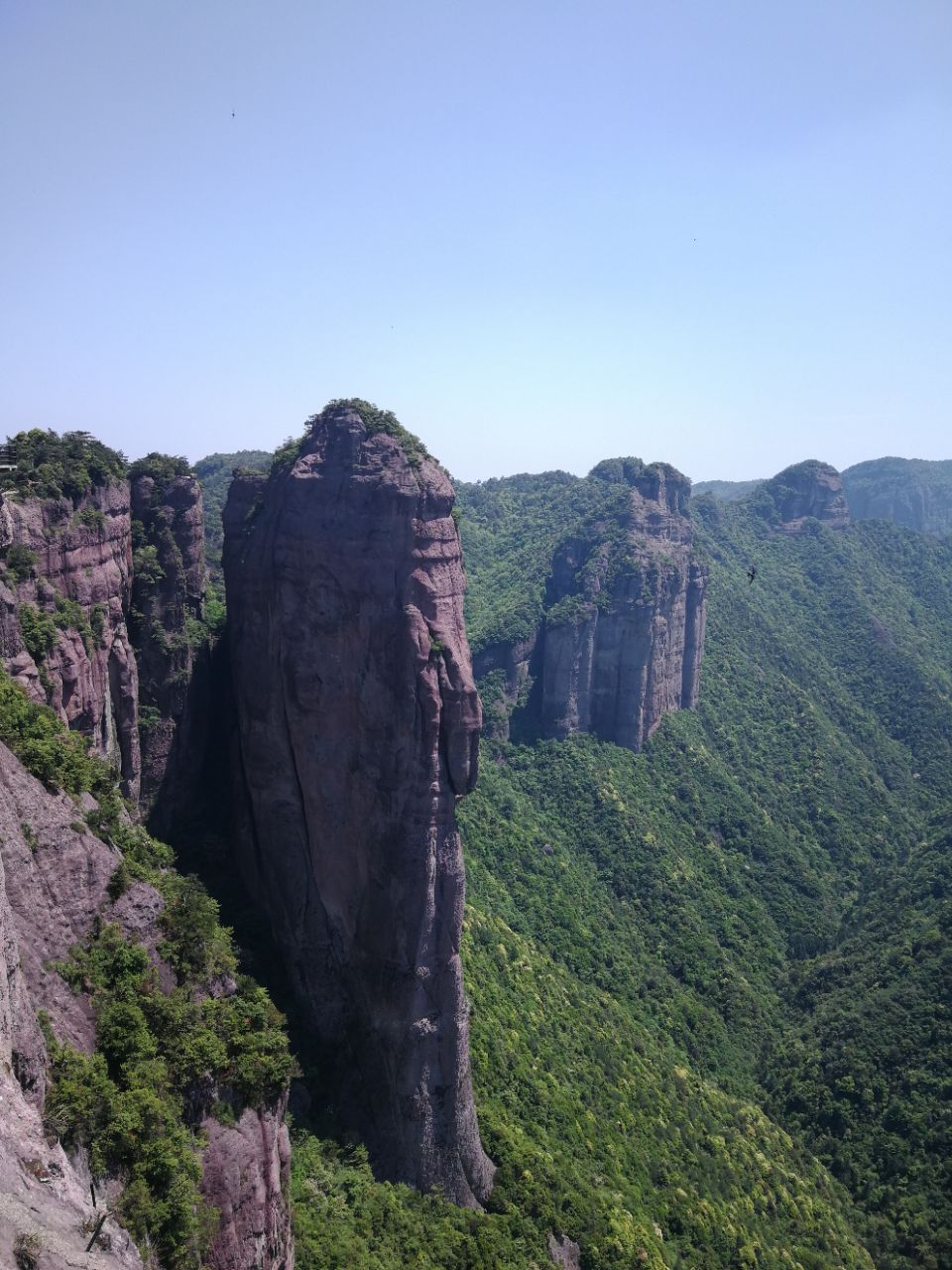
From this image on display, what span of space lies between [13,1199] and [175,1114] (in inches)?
317

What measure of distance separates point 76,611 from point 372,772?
11.0 meters

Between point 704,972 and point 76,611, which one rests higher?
point 76,611

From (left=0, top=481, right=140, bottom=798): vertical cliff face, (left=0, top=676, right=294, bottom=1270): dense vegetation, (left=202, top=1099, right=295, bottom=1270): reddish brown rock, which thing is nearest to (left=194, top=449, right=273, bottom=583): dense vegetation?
(left=0, top=481, right=140, bottom=798): vertical cliff face

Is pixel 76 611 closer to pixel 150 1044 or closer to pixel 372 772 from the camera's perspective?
pixel 372 772

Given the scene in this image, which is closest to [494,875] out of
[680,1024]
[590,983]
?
[590,983]

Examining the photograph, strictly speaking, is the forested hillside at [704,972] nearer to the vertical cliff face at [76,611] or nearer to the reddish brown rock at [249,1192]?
the reddish brown rock at [249,1192]

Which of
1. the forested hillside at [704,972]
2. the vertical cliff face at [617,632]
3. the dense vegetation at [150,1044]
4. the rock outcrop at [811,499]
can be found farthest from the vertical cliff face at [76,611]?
the rock outcrop at [811,499]

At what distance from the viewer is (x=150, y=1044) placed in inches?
715

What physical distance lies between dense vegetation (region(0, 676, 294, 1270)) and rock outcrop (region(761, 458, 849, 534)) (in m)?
130

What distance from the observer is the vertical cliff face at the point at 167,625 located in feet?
100

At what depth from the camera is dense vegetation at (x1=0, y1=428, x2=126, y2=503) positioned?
25859mm

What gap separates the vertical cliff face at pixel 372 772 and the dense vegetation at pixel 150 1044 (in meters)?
6.04

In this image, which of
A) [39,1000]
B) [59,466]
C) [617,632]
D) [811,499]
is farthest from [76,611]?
[811,499]

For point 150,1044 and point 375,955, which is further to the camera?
point 375,955
